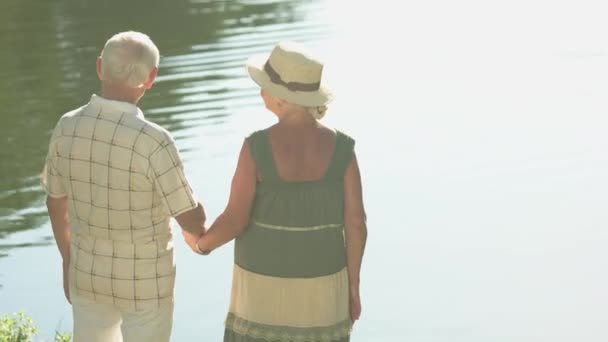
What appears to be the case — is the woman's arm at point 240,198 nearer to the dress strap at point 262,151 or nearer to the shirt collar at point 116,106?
the dress strap at point 262,151

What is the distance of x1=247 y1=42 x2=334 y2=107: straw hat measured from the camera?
14.3 feet

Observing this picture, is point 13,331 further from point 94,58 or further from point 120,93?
point 94,58

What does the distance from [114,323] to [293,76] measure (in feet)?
3.13

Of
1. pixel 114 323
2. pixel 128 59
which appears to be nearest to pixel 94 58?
pixel 114 323

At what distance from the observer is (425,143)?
424 inches

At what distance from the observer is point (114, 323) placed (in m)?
4.56

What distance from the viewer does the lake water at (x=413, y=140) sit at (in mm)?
7617

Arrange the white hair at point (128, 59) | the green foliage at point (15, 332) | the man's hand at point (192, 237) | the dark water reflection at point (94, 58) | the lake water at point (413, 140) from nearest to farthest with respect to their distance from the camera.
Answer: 1. the white hair at point (128, 59)
2. the man's hand at point (192, 237)
3. the green foliage at point (15, 332)
4. the lake water at point (413, 140)
5. the dark water reflection at point (94, 58)

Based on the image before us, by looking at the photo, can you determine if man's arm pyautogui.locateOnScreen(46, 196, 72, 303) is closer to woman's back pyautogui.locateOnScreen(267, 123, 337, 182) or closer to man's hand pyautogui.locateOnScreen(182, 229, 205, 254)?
man's hand pyautogui.locateOnScreen(182, 229, 205, 254)

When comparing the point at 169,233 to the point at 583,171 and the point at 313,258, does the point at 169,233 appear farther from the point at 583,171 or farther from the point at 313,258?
the point at 583,171

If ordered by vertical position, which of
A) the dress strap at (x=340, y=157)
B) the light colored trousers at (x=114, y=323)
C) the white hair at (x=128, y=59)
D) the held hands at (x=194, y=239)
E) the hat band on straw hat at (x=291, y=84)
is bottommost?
the light colored trousers at (x=114, y=323)

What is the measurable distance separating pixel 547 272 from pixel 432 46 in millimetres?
8099

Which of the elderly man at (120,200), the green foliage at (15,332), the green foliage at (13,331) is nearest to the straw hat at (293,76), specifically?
the elderly man at (120,200)

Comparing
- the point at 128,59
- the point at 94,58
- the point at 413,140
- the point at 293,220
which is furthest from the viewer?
the point at 94,58
